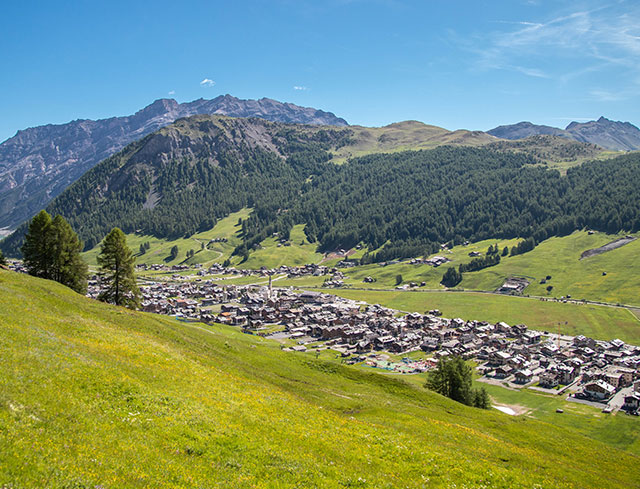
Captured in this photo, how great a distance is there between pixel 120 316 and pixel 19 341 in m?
22.5

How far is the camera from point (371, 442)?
26125mm

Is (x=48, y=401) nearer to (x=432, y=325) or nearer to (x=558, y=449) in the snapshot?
(x=558, y=449)

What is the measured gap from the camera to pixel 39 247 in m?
64.1

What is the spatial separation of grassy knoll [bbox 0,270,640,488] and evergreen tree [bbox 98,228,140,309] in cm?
1851

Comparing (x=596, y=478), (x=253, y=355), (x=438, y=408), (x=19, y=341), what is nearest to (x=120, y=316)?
(x=253, y=355)

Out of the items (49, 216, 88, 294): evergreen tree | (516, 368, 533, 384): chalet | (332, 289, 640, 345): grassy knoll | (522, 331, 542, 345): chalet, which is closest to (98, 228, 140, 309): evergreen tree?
(49, 216, 88, 294): evergreen tree

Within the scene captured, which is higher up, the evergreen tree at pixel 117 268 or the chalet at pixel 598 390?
the evergreen tree at pixel 117 268

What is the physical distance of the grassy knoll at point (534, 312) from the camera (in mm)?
138625

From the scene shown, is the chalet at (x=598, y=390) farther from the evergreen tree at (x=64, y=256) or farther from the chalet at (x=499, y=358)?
the evergreen tree at (x=64, y=256)

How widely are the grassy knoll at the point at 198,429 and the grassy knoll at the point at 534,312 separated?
114812 millimetres

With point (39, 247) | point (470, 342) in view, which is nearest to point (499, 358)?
point (470, 342)

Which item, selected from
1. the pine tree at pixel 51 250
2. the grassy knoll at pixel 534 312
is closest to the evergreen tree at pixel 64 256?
the pine tree at pixel 51 250

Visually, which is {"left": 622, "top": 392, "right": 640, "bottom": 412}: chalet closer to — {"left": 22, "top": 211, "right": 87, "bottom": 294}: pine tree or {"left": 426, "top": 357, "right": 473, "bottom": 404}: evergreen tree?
{"left": 426, "top": 357, "right": 473, "bottom": 404}: evergreen tree

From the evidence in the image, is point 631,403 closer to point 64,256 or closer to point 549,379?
point 549,379
